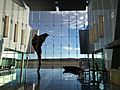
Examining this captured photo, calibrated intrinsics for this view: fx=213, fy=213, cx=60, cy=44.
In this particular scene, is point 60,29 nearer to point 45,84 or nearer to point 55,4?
point 55,4

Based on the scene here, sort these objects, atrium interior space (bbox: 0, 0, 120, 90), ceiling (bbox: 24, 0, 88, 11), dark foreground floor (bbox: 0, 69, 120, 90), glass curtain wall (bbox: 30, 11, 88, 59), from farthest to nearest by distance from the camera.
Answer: glass curtain wall (bbox: 30, 11, 88, 59), ceiling (bbox: 24, 0, 88, 11), atrium interior space (bbox: 0, 0, 120, 90), dark foreground floor (bbox: 0, 69, 120, 90)

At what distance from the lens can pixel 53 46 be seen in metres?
32.7

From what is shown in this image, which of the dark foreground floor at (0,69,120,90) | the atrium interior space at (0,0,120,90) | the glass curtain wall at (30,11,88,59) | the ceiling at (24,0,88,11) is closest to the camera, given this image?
the dark foreground floor at (0,69,120,90)

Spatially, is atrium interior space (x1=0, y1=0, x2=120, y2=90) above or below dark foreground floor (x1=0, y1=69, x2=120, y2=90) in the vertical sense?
above

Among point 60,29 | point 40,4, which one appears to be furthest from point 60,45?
point 40,4

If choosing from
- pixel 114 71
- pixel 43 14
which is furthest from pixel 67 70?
pixel 43 14

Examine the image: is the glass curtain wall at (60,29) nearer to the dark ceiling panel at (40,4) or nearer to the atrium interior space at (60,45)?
the atrium interior space at (60,45)

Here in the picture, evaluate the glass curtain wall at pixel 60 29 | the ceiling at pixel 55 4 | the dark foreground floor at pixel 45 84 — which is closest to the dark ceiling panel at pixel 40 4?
the ceiling at pixel 55 4

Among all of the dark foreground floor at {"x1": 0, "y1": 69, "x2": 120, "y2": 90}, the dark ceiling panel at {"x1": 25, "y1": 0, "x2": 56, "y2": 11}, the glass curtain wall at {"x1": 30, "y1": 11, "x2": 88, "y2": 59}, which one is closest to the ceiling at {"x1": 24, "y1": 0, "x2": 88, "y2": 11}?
the dark ceiling panel at {"x1": 25, "y1": 0, "x2": 56, "y2": 11}

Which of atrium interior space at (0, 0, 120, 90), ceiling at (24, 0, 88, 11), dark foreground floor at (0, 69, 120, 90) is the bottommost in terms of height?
dark foreground floor at (0, 69, 120, 90)

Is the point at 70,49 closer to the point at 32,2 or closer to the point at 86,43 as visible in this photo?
the point at 32,2

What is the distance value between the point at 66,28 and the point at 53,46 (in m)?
3.64

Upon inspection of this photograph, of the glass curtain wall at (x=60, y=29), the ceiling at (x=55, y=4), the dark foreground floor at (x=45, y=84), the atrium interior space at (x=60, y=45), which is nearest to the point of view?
the dark foreground floor at (x=45, y=84)

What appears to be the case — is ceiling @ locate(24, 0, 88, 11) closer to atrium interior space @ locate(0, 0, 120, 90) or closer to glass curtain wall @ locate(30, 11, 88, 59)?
atrium interior space @ locate(0, 0, 120, 90)
